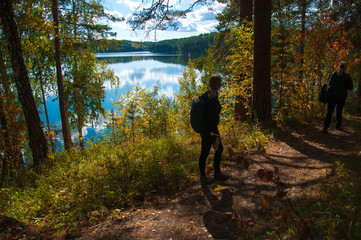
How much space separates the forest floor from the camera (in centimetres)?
264

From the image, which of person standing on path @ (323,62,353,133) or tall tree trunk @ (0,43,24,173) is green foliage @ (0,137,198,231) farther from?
person standing on path @ (323,62,353,133)

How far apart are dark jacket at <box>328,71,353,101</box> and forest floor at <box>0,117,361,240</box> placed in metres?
1.16

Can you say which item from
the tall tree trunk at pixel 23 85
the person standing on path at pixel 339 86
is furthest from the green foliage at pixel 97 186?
the person standing on path at pixel 339 86

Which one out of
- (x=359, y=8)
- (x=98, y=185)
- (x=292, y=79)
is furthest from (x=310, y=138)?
(x=359, y=8)

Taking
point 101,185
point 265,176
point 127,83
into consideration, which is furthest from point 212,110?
point 127,83

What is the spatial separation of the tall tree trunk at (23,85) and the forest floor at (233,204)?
4446 millimetres

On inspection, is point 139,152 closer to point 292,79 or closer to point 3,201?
point 3,201

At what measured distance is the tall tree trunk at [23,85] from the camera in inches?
218

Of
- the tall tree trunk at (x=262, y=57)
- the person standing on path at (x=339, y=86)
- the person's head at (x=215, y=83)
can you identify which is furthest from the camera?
the tall tree trunk at (x=262, y=57)

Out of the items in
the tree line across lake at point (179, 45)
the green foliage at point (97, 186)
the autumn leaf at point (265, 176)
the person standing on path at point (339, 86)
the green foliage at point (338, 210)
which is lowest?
the green foliage at point (97, 186)

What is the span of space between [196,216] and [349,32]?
48.9 feet

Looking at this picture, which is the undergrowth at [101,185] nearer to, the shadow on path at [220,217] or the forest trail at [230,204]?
the forest trail at [230,204]

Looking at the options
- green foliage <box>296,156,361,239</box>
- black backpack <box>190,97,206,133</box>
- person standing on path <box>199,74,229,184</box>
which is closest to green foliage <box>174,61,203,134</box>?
person standing on path <box>199,74,229,184</box>

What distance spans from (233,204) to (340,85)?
4.20m
